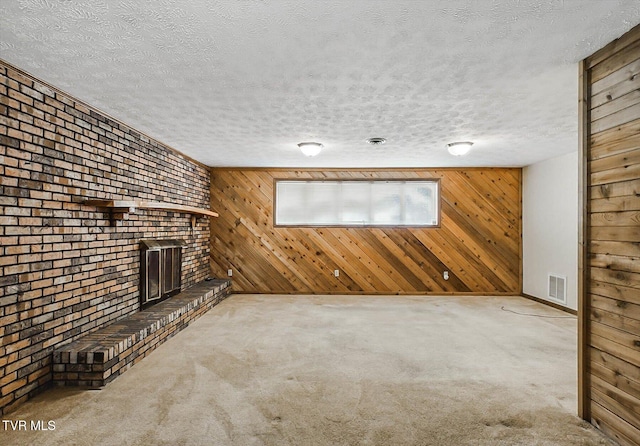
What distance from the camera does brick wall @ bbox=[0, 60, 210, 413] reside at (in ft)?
8.17

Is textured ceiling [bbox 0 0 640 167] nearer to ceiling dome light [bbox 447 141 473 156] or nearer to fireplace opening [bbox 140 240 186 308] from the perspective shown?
ceiling dome light [bbox 447 141 473 156]

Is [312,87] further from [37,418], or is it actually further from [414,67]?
[37,418]

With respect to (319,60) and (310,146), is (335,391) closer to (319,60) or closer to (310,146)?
(319,60)

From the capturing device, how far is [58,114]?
9.73ft

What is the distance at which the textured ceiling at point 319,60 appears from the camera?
1.86m

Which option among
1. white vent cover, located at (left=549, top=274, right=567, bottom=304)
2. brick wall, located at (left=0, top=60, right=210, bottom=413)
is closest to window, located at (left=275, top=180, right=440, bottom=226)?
white vent cover, located at (left=549, top=274, right=567, bottom=304)

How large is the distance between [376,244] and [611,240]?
4.69 m

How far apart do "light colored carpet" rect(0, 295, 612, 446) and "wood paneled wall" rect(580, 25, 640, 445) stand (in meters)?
0.29

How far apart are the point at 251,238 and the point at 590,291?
5444 mm

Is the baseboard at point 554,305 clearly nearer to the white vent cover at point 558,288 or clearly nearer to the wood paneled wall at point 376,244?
the white vent cover at point 558,288

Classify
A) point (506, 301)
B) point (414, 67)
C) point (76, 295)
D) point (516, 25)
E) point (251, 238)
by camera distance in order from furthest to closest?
1. point (251, 238)
2. point (506, 301)
3. point (76, 295)
4. point (414, 67)
5. point (516, 25)

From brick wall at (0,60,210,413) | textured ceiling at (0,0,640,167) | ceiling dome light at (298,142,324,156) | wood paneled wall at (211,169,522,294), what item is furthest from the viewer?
wood paneled wall at (211,169,522,294)

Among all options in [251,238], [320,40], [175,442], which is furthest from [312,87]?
[251,238]

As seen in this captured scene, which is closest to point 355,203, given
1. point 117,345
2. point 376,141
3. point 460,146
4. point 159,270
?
point 376,141
